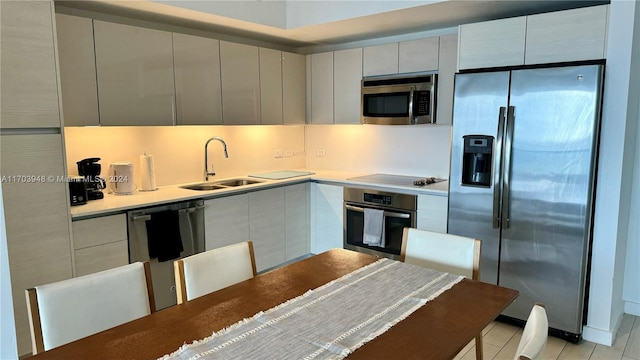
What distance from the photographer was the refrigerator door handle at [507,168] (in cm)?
280

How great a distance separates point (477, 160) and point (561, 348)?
1.33m

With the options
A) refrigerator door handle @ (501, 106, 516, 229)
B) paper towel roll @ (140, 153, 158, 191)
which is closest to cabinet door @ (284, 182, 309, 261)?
paper towel roll @ (140, 153, 158, 191)

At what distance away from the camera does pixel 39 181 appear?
7.80 ft

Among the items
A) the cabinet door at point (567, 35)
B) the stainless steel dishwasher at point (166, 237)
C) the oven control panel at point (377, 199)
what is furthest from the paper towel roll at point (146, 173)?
the cabinet door at point (567, 35)

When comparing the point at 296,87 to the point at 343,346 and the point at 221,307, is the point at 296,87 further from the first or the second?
the point at 343,346

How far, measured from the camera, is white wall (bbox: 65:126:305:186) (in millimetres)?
3180

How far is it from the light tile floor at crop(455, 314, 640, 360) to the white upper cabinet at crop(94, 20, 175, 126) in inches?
107

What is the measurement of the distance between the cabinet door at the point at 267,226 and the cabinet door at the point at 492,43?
189 centimetres

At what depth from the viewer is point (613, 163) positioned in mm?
2604

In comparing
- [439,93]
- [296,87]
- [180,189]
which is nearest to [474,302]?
[439,93]

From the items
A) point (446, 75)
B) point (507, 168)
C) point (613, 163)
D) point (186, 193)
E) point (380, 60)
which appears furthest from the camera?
point (380, 60)

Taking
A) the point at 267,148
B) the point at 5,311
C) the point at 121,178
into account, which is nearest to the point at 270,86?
the point at 267,148

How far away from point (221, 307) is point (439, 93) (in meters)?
2.70

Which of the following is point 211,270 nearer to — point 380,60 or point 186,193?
point 186,193
